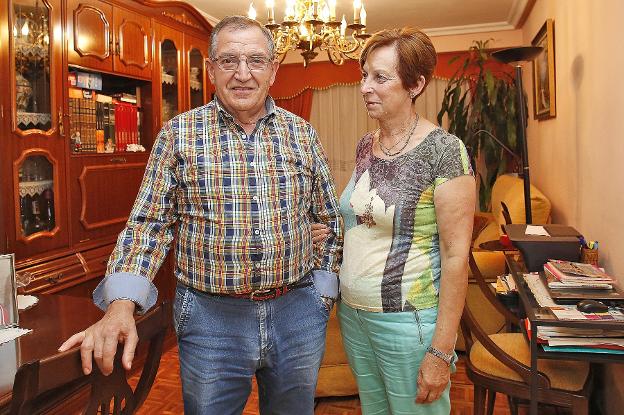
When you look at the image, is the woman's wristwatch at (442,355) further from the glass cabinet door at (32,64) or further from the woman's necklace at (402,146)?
the glass cabinet door at (32,64)

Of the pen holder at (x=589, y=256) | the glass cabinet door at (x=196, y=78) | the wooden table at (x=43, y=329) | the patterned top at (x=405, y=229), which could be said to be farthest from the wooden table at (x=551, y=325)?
the glass cabinet door at (x=196, y=78)

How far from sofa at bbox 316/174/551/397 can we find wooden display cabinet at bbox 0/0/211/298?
1.34m

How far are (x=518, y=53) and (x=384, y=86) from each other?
6.53 ft

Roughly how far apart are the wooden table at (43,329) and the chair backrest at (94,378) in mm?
216

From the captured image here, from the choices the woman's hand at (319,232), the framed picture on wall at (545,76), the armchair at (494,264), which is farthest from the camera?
the framed picture on wall at (545,76)

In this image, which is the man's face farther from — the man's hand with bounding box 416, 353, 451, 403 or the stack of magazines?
the stack of magazines

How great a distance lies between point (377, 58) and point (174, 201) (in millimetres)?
601

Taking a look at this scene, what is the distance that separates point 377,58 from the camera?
4.55ft

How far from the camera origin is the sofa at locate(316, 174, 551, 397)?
273cm

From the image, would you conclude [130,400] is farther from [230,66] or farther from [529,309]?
[529,309]

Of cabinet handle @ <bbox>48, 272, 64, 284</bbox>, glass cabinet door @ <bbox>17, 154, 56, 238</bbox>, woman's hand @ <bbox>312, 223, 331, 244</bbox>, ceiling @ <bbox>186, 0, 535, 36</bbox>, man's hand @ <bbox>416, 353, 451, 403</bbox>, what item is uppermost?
ceiling @ <bbox>186, 0, 535, 36</bbox>

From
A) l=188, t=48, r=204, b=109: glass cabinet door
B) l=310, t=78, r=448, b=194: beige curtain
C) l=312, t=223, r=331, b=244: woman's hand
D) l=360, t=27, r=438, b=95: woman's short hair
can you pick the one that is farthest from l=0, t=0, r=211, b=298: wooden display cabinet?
l=310, t=78, r=448, b=194: beige curtain

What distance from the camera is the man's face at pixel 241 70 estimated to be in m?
1.34

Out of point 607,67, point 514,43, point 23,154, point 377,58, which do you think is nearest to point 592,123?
point 607,67
